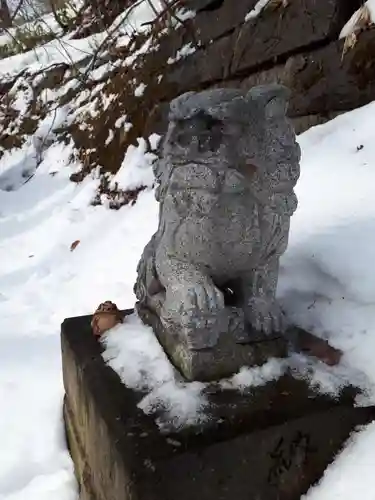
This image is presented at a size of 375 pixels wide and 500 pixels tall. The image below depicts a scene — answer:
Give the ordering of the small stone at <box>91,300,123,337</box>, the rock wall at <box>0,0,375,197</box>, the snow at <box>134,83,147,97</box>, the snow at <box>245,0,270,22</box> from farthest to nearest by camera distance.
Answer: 1. the snow at <box>134,83,147,97</box>
2. the snow at <box>245,0,270,22</box>
3. the rock wall at <box>0,0,375,197</box>
4. the small stone at <box>91,300,123,337</box>

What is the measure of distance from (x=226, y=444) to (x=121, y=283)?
1819mm

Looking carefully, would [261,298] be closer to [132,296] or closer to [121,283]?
[132,296]

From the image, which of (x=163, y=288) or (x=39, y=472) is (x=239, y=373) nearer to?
(x=163, y=288)

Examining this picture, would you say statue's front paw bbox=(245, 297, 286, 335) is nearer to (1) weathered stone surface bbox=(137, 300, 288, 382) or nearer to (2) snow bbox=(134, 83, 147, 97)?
(1) weathered stone surface bbox=(137, 300, 288, 382)

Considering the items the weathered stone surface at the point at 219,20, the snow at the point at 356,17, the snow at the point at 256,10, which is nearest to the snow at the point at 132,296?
the snow at the point at 356,17

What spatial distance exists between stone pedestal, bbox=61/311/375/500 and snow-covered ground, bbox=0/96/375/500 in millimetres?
63

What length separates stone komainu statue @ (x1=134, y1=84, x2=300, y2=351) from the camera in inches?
50.4

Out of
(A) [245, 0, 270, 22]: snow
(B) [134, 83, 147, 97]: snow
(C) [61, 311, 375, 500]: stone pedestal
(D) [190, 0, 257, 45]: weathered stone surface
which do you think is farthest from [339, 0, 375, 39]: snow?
(C) [61, 311, 375, 500]: stone pedestal

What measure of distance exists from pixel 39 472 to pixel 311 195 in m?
1.57

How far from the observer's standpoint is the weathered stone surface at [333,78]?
2.98m

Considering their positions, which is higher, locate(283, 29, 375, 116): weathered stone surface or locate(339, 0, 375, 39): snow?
locate(339, 0, 375, 39): snow

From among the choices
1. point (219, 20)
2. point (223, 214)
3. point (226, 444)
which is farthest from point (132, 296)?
point (219, 20)

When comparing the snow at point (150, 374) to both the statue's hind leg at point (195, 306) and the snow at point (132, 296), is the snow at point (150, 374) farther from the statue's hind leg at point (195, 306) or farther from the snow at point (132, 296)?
the statue's hind leg at point (195, 306)

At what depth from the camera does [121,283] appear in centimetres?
296
